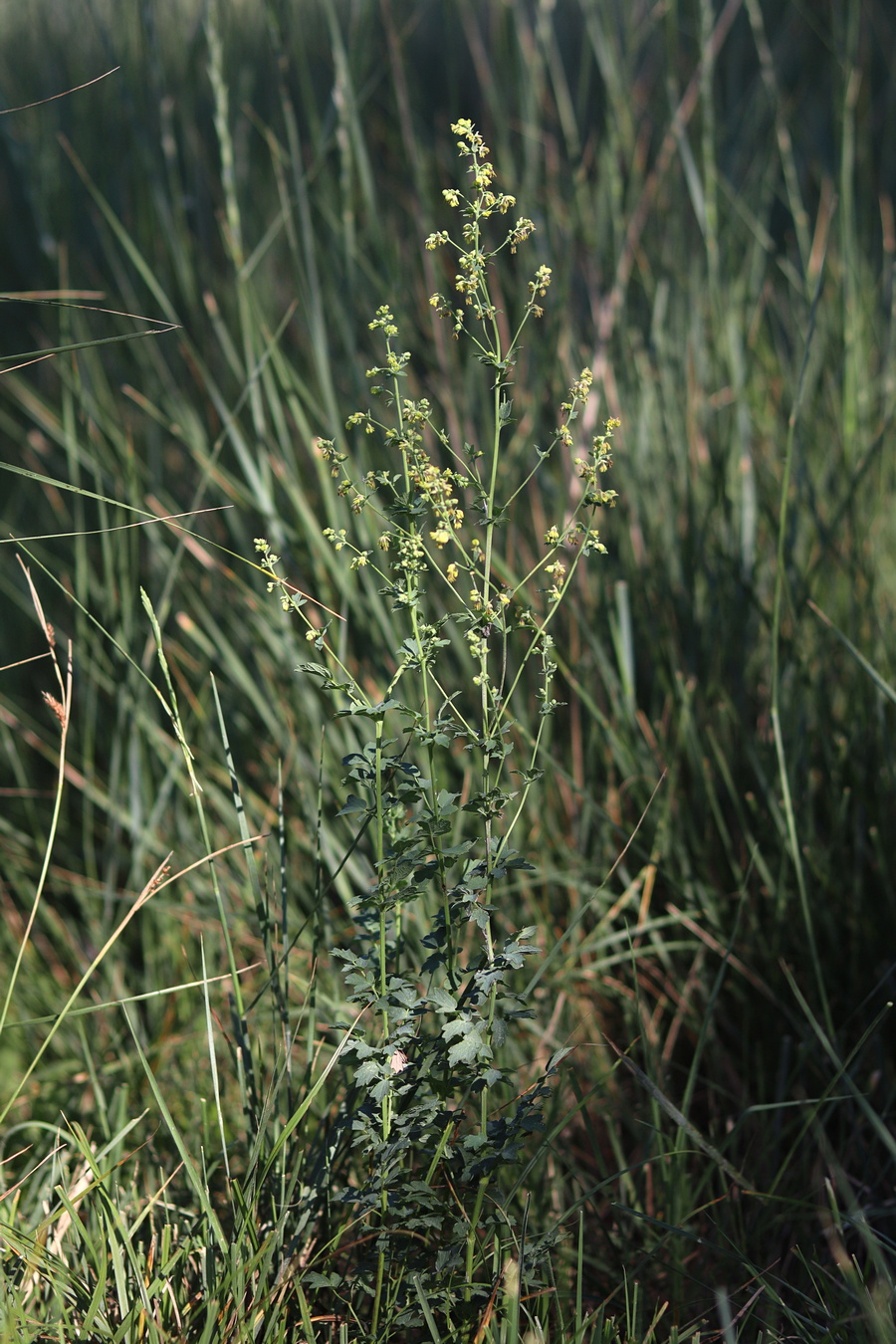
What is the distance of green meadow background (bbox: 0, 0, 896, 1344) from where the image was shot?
77 cm

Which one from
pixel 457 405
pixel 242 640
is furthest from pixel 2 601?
pixel 457 405

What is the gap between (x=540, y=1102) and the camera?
0.98 meters

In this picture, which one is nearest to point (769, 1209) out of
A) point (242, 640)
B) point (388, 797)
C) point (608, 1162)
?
point (608, 1162)

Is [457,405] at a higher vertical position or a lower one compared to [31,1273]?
higher

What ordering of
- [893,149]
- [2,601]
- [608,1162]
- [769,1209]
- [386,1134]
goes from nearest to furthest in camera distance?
[386,1134] < [769,1209] < [608,1162] < [2,601] < [893,149]

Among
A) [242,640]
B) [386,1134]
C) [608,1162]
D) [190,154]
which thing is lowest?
[608,1162]

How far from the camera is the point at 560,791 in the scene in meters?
1.26

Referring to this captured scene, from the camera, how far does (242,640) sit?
4.52 feet

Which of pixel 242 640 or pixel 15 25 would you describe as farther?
pixel 15 25

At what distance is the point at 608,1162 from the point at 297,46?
4.95ft

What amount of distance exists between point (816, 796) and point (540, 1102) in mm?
478

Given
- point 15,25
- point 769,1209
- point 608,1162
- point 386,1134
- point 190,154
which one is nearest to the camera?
point 386,1134

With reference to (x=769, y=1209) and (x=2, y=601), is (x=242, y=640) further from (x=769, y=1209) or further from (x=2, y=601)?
(x=769, y=1209)

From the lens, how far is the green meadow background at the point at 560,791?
77 centimetres
